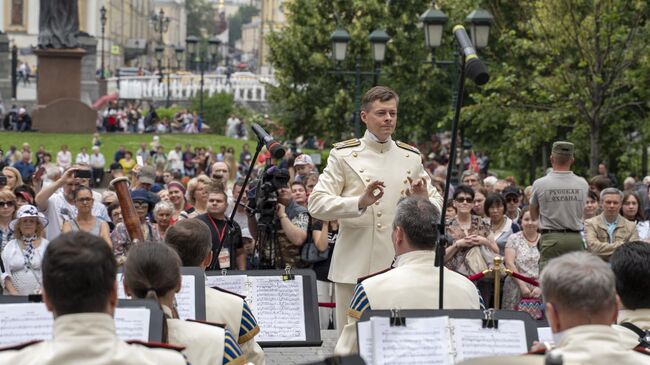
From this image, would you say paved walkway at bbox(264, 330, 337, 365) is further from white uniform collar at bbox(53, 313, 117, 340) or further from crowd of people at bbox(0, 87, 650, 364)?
white uniform collar at bbox(53, 313, 117, 340)

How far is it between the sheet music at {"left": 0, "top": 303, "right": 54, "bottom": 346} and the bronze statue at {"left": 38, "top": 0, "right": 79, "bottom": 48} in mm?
42857

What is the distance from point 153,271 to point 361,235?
377 centimetres

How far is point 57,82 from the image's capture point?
47500mm

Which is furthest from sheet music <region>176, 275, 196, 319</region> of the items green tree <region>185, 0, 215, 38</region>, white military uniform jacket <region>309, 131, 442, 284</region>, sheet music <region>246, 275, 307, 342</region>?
green tree <region>185, 0, 215, 38</region>

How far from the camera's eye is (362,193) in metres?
9.16

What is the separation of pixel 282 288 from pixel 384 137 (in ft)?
4.46

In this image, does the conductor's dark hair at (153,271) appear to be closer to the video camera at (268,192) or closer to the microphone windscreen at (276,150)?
the microphone windscreen at (276,150)

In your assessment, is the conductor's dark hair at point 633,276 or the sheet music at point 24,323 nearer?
the sheet music at point 24,323

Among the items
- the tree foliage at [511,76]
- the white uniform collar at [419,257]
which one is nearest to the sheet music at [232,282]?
the white uniform collar at [419,257]

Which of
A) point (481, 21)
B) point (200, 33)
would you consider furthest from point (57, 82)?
point (200, 33)

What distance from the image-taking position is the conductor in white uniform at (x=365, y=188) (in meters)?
9.12

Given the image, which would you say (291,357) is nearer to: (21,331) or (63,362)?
(21,331)

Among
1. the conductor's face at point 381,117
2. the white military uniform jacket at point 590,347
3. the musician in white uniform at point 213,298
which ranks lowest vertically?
the musician in white uniform at point 213,298

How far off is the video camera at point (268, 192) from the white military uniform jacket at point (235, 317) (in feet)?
13.1
